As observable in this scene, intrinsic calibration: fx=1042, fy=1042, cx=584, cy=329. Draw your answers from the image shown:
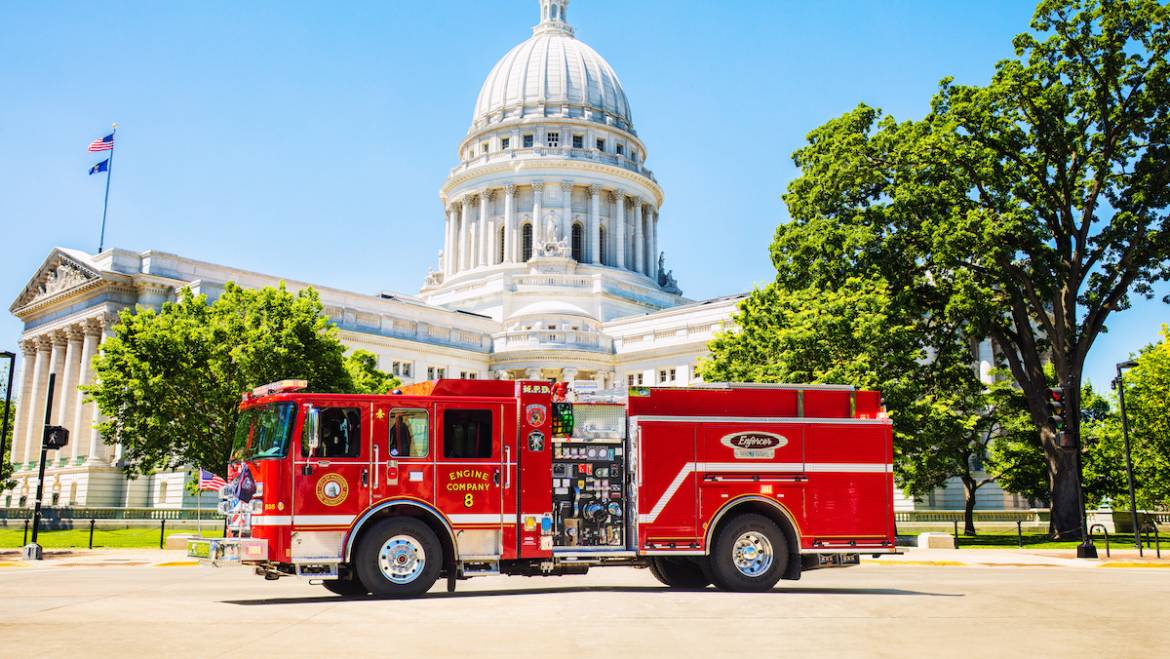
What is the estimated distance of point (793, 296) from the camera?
129 ft

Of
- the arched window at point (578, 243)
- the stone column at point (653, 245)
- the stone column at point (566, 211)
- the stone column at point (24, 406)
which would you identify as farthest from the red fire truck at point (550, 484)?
the stone column at point (653, 245)

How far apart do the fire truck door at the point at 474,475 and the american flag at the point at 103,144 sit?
54.8 meters

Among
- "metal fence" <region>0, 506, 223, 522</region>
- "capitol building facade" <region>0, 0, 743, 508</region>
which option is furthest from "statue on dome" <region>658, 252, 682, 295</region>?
"metal fence" <region>0, 506, 223, 522</region>

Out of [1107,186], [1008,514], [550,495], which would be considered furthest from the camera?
[1008,514]

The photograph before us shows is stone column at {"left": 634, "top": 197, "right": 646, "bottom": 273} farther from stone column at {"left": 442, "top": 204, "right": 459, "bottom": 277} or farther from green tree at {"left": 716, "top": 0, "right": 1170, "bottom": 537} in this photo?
green tree at {"left": 716, "top": 0, "right": 1170, "bottom": 537}

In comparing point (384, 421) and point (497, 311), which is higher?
point (497, 311)

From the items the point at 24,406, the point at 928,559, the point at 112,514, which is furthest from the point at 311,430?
the point at 24,406

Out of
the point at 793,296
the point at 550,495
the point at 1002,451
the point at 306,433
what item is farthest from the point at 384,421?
the point at 1002,451

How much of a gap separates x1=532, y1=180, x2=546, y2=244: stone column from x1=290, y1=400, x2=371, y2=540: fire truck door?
259 feet

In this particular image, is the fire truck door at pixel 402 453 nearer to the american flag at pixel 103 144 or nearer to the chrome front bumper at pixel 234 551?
the chrome front bumper at pixel 234 551

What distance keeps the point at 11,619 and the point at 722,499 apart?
35.2 feet

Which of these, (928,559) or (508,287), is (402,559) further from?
(508,287)

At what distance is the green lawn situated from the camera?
37984 mm

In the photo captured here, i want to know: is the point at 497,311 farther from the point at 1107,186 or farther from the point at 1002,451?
the point at 1107,186
